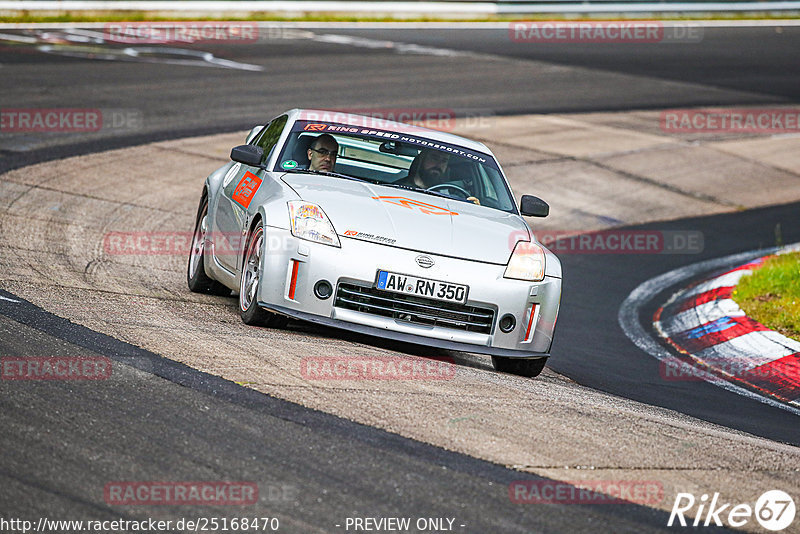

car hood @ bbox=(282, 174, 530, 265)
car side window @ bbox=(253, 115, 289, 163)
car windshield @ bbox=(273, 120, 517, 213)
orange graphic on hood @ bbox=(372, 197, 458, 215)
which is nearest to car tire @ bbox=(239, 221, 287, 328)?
car hood @ bbox=(282, 174, 530, 265)

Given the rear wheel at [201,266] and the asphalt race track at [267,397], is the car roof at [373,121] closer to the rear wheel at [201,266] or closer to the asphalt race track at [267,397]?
the rear wheel at [201,266]

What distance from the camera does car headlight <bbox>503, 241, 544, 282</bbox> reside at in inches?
277

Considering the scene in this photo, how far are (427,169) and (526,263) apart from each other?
1.42 meters

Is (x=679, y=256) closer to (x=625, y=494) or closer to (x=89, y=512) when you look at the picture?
(x=625, y=494)

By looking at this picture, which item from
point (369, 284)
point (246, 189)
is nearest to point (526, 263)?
point (369, 284)

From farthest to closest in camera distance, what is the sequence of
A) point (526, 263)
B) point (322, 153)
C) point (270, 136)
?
point (270, 136), point (322, 153), point (526, 263)

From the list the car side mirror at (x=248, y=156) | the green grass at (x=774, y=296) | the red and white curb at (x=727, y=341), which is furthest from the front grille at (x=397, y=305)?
the green grass at (x=774, y=296)

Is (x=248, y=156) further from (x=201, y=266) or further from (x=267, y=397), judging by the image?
(x=267, y=397)

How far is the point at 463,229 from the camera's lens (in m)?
7.23

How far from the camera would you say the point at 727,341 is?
29.8 ft

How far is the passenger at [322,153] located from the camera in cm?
807

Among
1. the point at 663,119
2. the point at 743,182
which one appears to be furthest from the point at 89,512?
the point at 663,119

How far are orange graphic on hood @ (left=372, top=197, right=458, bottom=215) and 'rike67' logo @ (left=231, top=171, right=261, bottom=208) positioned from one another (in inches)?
35.3

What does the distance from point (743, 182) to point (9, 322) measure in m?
12.7
